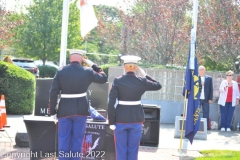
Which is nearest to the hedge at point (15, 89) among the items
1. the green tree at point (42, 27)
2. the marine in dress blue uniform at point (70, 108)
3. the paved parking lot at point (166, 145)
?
the paved parking lot at point (166, 145)

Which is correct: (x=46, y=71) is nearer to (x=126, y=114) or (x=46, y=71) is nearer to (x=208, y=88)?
(x=208, y=88)

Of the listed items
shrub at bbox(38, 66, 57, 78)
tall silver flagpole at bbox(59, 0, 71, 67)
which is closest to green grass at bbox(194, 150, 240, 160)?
tall silver flagpole at bbox(59, 0, 71, 67)

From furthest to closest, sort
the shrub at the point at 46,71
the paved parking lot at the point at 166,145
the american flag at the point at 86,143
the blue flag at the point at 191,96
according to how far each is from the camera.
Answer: the shrub at the point at 46,71, the blue flag at the point at 191,96, the paved parking lot at the point at 166,145, the american flag at the point at 86,143

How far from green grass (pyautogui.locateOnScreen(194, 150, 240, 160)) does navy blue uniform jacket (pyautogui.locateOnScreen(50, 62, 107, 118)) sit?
3.09 m

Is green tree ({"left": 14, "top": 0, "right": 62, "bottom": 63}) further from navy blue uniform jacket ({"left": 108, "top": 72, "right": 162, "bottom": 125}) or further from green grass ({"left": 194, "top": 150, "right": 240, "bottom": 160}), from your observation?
navy blue uniform jacket ({"left": 108, "top": 72, "right": 162, "bottom": 125})

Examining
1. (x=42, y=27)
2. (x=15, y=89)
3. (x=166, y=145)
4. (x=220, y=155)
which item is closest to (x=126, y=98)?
(x=220, y=155)

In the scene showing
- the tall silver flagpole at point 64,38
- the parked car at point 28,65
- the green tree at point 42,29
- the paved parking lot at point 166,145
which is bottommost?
the paved parking lot at point 166,145

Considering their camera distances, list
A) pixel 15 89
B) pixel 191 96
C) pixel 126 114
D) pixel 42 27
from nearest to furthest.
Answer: pixel 126 114
pixel 191 96
pixel 15 89
pixel 42 27

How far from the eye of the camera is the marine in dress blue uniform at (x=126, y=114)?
8758 millimetres

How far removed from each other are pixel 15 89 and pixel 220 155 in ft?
24.9

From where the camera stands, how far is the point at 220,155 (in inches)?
437

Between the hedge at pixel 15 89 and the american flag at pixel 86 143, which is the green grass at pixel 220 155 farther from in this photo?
the hedge at pixel 15 89

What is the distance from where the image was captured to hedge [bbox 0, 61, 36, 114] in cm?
1636

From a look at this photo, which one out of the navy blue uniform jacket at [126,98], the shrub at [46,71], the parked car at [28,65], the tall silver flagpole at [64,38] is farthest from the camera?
the shrub at [46,71]
